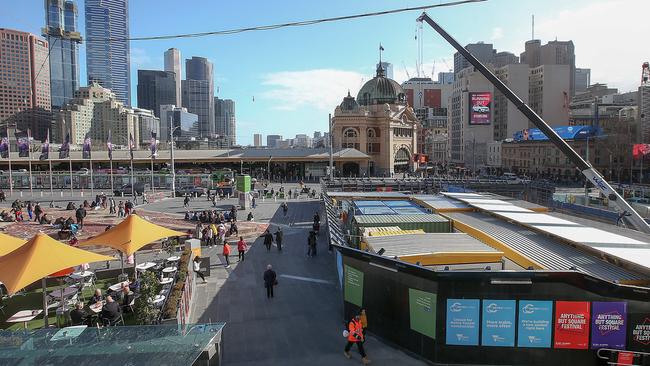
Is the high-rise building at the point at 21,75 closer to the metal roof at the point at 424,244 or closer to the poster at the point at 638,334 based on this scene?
the metal roof at the point at 424,244

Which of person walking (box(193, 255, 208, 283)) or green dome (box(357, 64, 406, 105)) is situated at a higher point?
green dome (box(357, 64, 406, 105))

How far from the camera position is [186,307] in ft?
49.4

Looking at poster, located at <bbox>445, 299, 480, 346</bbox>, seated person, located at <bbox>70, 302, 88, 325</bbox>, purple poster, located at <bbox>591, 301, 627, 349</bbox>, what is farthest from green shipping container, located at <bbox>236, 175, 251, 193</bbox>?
purple poster, located at <bbox>591, 301, 627, 349</bbox>

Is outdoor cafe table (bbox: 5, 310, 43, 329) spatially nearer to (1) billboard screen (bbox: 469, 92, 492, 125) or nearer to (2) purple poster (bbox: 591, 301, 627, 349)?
(2) purple poster (bbox: 591, 301, 627, 349)

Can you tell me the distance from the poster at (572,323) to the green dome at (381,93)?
285 ft

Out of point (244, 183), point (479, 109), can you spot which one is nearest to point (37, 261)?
point (244, 183)

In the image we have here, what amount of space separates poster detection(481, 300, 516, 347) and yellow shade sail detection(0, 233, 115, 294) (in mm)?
11349

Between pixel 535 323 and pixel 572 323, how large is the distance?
33.3 inches

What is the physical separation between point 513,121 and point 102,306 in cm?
12539

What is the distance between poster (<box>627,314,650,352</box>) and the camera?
11.4 meters

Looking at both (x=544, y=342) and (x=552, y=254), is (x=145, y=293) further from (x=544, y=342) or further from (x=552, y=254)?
(x=552, y=254)

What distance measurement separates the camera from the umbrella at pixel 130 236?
17.1 metres

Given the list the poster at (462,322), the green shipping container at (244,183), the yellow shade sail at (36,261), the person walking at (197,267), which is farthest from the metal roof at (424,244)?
the green shipping container at (244,183)

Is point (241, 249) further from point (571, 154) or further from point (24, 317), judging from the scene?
point (571, 154)
